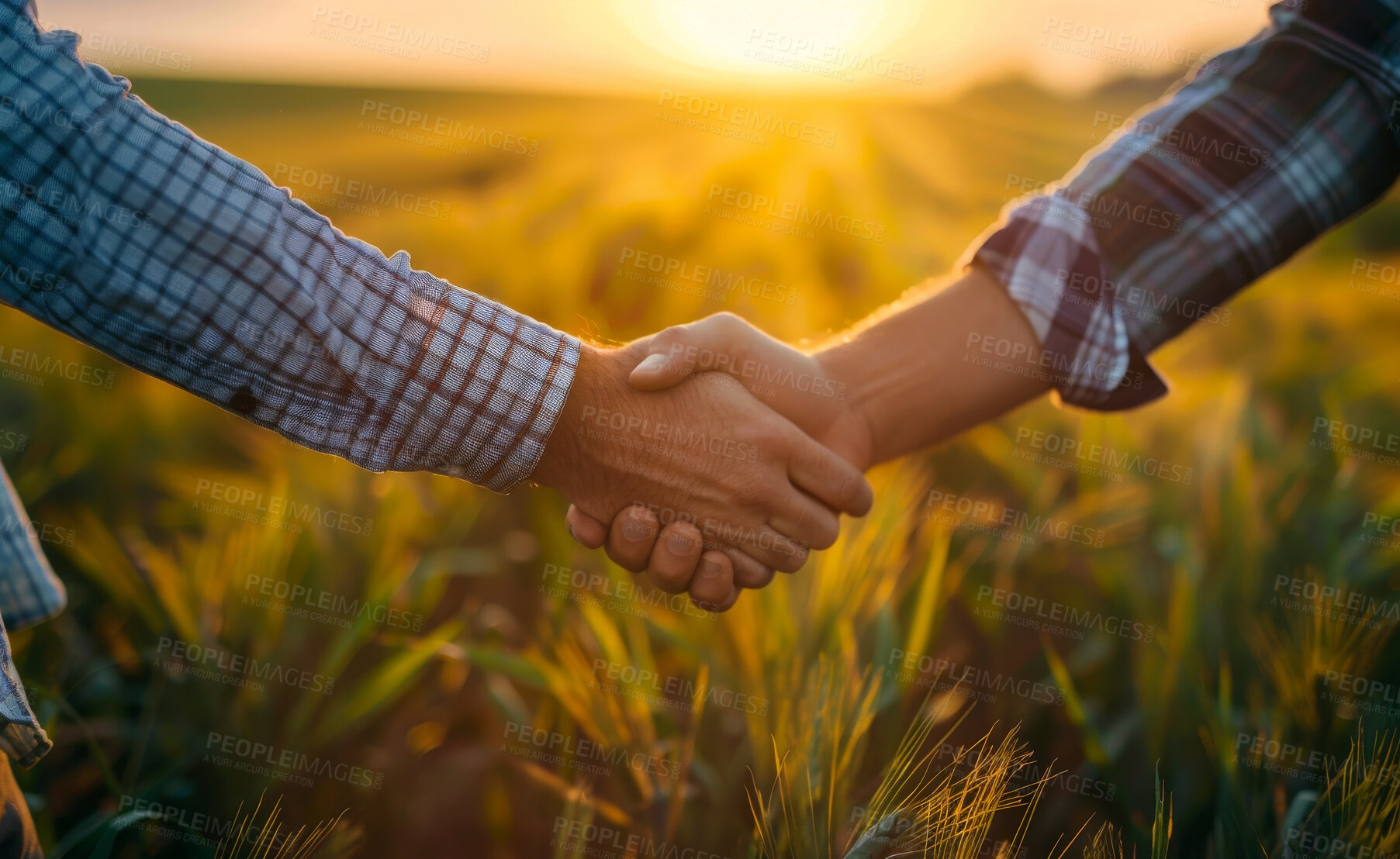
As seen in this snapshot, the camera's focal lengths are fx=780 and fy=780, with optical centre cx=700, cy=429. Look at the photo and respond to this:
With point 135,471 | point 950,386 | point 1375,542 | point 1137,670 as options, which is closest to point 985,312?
point 950,386

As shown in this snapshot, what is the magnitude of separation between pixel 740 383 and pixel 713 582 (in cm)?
41

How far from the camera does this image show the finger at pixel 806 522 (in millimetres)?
1577

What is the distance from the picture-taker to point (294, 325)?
1136 mm

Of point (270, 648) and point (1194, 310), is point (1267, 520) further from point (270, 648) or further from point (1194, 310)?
point (270, 648)

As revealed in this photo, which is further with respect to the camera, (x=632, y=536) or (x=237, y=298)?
(x=632, y=536)

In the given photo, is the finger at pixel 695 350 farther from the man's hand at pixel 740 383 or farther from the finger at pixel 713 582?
the finger at pixel 713 582

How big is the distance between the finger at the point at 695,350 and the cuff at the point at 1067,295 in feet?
1.85

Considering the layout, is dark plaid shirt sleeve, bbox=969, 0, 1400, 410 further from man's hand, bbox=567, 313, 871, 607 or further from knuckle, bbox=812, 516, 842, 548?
knuckle, bbox=812, 516, 842, 548

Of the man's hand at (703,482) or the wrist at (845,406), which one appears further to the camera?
the wrist at (845,406)

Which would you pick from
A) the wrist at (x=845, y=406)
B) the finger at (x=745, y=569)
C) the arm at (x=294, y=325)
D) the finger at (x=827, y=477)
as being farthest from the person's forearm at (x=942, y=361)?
the finger at (x=745, y=569)

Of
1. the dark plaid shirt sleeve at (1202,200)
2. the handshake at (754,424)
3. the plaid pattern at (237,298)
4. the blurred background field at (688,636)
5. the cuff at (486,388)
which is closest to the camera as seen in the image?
the plaid pattern at (237,298)

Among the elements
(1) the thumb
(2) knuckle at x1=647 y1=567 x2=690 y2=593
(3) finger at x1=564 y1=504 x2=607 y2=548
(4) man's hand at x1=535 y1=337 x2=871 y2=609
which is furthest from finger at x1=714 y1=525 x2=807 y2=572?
(1) the thumb

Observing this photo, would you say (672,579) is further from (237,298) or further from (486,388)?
(237,298)

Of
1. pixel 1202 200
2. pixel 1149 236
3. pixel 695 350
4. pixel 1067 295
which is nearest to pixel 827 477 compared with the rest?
pixel 695 350
